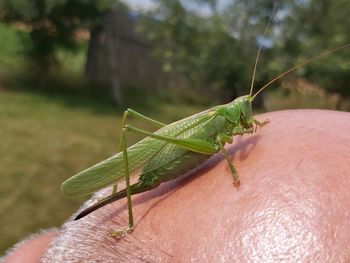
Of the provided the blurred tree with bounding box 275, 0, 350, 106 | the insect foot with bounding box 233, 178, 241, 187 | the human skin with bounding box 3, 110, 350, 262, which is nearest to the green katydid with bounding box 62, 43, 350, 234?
the human skin with bounding box 3, 110, 350, 262

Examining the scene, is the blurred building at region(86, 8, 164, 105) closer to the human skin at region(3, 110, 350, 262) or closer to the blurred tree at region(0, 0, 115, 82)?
the blurred tree at region(0, 0, 115, 82)

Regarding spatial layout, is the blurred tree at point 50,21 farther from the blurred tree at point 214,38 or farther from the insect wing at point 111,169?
the insect wing at point 111,169

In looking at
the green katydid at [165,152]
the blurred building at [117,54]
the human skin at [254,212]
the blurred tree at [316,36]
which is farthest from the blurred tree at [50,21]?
the human skin at [254,212]

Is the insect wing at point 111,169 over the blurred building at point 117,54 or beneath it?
beneath

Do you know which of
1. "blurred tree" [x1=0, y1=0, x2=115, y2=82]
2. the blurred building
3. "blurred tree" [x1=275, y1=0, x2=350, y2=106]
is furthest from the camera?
the blurred building

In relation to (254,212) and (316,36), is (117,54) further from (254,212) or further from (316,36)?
(254,212)

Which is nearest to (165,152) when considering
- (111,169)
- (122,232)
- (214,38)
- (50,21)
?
(111,169)
